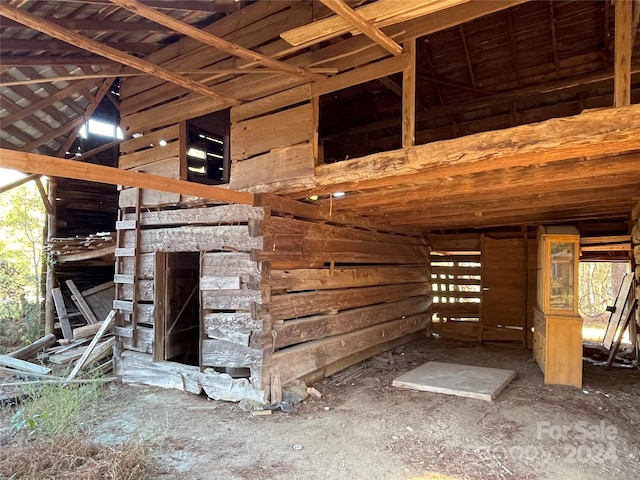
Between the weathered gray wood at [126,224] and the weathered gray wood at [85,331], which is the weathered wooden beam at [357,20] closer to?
the weathered gray wood at [126,224]

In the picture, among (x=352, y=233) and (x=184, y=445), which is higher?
(x=352, y=233)

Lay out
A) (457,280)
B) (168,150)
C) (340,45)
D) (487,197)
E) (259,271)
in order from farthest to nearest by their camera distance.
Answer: (457,280) → (168,150) → (487,197) → (259,271) → (340,45)

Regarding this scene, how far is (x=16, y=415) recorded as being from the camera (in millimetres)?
4234

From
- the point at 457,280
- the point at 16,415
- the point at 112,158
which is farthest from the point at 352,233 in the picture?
the point at 112,158

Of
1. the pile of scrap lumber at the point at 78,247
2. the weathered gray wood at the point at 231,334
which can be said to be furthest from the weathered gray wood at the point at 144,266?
the pile of scrap lumber at the point at 78,247

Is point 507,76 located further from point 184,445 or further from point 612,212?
point 184,445

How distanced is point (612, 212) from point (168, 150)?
705cm

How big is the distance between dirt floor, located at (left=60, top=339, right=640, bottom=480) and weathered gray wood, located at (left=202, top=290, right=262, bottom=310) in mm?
1159

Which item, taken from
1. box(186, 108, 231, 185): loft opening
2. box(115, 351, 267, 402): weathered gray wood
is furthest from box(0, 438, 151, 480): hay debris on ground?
box(186, 108, 231, 185): loft opening

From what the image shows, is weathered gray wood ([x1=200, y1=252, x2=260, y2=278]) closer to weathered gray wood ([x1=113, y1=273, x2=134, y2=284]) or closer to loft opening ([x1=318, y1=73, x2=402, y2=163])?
weathered gray wood ([x1=113, y1=273, x2=134, y2=284])

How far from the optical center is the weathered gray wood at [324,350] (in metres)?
4.83

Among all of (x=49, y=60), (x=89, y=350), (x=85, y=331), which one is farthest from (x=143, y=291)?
(x=49, y=60)

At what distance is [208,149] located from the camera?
8.21 metres

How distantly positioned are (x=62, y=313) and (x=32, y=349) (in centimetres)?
92
